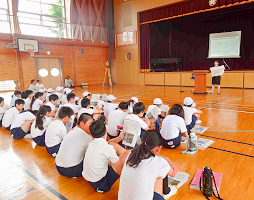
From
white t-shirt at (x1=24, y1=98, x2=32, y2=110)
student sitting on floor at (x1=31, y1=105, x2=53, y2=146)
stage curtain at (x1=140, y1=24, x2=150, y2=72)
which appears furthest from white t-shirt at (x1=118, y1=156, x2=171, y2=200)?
stage curtain at (x1=140, y1=24, x2=150, y2=72)

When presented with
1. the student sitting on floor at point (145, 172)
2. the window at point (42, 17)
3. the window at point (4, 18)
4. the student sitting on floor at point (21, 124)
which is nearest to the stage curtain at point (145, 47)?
the window at point (42, 17)

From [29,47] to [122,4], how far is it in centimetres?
788

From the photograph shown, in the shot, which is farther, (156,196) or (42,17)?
(42,17)

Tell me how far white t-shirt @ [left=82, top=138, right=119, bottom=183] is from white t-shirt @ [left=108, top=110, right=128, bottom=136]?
4.04ft

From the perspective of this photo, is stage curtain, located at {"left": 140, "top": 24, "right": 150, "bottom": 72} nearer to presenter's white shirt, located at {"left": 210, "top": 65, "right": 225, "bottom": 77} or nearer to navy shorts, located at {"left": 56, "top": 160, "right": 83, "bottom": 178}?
presenter's white shirt, located at {"left": 210, "top": 65, "right": 225, "bottom": 77}

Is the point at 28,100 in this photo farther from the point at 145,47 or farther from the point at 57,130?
the point at 145,47

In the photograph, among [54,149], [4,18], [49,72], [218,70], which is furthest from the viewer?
[49,72]

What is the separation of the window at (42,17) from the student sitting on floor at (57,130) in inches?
476

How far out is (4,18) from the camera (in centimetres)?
1212

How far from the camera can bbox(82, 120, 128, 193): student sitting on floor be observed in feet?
6.94

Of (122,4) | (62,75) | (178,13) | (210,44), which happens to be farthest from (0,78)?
(210,44)

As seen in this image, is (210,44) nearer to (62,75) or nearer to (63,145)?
(62,75)

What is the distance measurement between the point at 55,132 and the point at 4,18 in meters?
12.5

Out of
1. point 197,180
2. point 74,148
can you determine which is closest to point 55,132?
point 74,148
